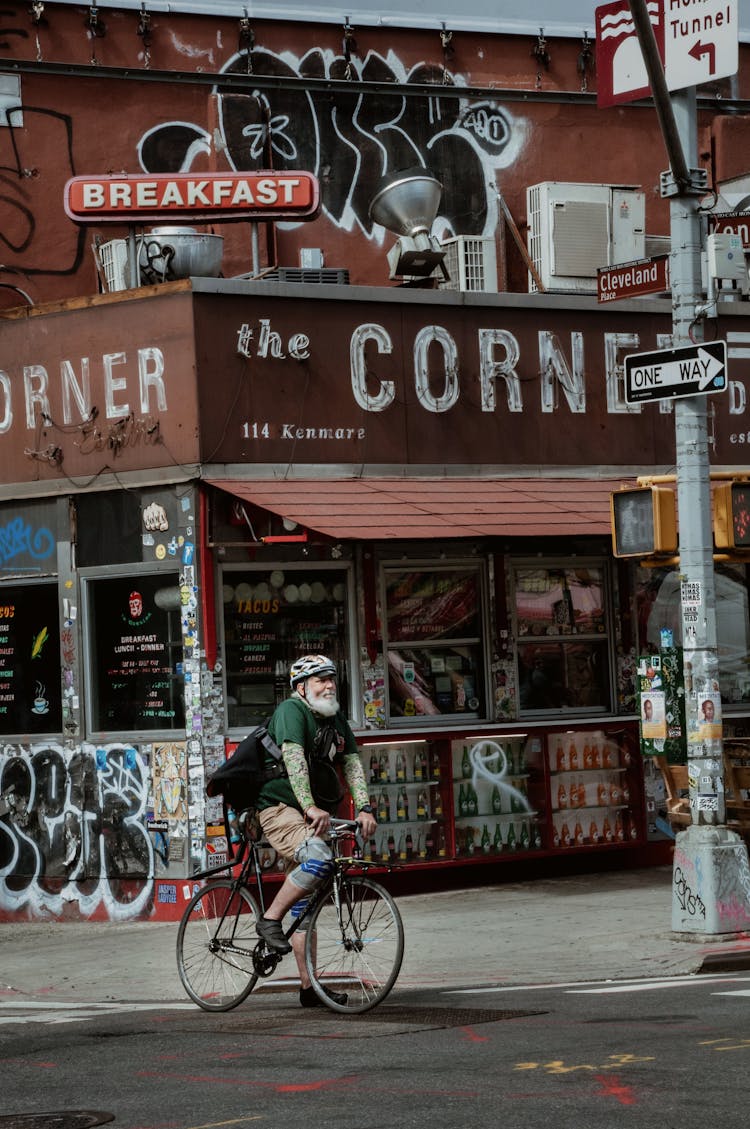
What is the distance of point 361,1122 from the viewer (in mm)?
6551

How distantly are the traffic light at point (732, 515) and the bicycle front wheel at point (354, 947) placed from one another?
13.7 feet

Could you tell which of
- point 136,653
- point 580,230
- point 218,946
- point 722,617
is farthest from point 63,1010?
point 580,230

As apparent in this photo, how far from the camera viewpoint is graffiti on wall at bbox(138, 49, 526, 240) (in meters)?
17.9

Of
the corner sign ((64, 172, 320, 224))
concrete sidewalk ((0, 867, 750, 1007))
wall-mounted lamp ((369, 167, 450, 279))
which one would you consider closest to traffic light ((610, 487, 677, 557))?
concrete sidewalk ((0, 867, 750, 1007))

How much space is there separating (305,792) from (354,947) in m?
0.85

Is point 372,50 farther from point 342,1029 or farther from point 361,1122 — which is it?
point 361,1122

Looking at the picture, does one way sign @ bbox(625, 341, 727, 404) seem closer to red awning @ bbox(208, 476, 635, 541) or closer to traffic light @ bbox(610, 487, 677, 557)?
traffic light @ bbox(610, 487, 677, 557)

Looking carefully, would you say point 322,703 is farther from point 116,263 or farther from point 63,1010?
point 116,263

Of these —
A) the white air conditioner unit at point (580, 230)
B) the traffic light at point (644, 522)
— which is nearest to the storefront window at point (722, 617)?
the white air conditioner unit at point (580, 230)

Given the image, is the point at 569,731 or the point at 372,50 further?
the point at 372,50

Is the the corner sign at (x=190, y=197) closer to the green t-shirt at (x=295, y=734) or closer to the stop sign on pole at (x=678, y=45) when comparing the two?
the stop sign on pole at (x=678, y=45)

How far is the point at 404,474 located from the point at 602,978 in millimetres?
5827

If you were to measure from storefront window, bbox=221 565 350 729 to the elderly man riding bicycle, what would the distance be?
4625mm

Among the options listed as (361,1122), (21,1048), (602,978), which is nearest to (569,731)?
(602,978)
